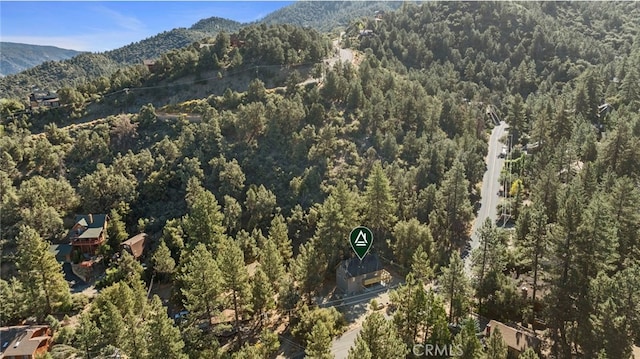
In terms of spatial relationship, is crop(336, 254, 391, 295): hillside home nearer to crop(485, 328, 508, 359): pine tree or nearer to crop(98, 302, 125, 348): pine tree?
crop(485, 328, 508, 359): pine tree

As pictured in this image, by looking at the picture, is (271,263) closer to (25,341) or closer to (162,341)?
(162,341)

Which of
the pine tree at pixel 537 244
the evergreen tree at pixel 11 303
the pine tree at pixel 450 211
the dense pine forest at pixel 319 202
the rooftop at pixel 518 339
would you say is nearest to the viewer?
the rooftop at pixel 518 339

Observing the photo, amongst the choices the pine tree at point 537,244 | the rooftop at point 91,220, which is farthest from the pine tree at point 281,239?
the pine tree at point 537,244

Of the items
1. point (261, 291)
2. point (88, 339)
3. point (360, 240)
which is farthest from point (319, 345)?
point (88, 339)

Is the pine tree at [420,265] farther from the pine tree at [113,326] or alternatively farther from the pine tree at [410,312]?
the pine tree at [113,326]

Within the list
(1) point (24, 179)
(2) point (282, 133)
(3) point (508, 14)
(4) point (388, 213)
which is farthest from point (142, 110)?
(3) point (508, 14)
